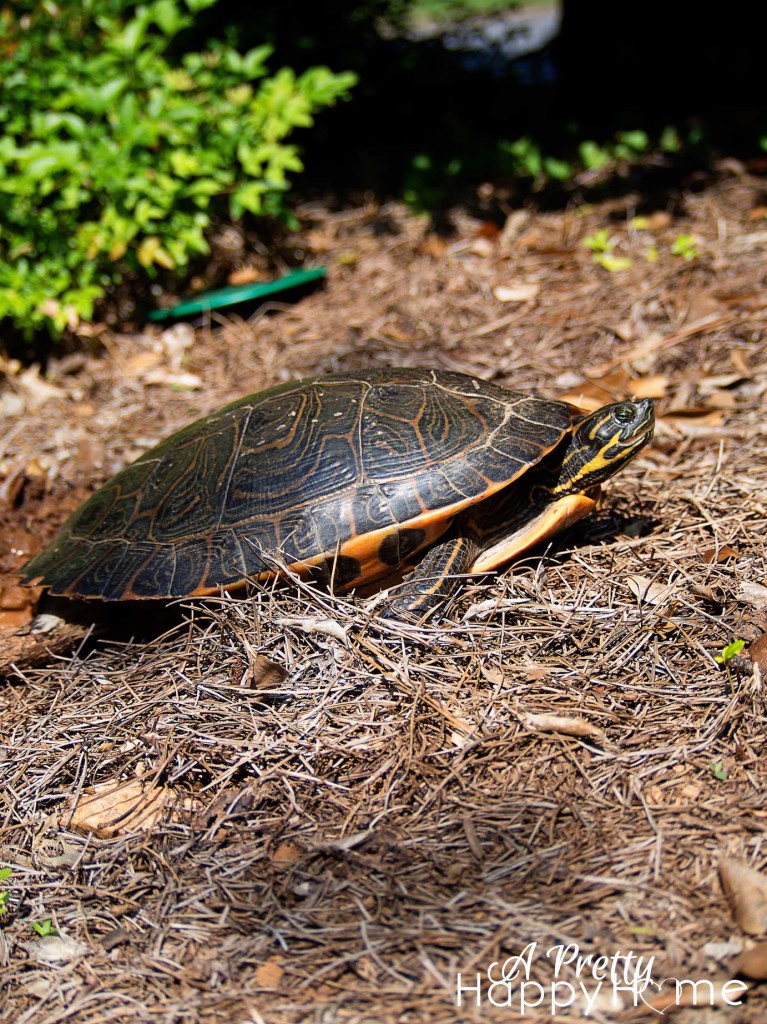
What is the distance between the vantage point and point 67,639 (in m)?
3.74

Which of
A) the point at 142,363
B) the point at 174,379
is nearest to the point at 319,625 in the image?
the point at 174,379

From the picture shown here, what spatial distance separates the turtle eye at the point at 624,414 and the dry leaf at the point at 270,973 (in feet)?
7.56

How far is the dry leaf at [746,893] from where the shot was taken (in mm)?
2115

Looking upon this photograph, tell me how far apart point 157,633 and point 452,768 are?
1614 mm

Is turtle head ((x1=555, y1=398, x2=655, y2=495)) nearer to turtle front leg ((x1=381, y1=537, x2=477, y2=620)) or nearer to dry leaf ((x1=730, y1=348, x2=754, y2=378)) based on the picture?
turtle front leg ((x1=381, y1=537, x2=477, y2=620))

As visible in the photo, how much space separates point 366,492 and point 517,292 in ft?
9.29

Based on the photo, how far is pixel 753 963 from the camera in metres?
2.02

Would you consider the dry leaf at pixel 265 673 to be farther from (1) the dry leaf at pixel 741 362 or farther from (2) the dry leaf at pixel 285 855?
(1) the dry leaf at pixel 741 362

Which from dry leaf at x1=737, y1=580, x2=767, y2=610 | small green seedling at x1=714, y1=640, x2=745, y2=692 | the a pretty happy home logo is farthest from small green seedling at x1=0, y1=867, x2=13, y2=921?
dry leaf at x1=737, y1=580, x2=767, y2=610

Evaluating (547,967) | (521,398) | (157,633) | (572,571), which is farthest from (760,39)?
(547,967)

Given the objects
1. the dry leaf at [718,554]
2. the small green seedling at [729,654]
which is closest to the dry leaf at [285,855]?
the small green seedling at [729,654]

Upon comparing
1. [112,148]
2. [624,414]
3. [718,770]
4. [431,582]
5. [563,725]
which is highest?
[112,148]

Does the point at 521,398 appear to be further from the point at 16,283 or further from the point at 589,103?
the point at 589,103

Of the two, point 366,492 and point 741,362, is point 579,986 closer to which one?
point 366,492
